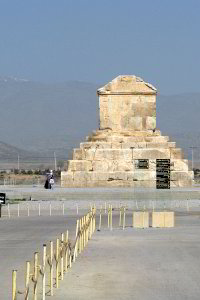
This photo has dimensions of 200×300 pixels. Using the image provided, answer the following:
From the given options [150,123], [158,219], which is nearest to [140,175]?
[150,123]

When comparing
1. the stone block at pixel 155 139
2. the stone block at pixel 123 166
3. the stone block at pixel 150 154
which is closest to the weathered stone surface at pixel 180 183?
the stone block at pixel 150 154

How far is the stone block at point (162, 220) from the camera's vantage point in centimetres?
2734

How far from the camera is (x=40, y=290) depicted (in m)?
13.8

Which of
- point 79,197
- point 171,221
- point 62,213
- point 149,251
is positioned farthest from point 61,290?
point 79,197

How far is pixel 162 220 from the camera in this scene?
27469mm

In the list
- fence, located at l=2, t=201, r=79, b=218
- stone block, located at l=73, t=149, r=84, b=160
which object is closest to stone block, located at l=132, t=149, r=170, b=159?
stone block, located at l=73, t=149, r=84, b=160

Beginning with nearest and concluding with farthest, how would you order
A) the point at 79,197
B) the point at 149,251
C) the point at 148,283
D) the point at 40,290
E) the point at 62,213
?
the point at 40,290 → the point at 148,283 → the point at 149,251 → the point at 62,213 → the point at 79,197

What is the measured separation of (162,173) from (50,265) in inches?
1151

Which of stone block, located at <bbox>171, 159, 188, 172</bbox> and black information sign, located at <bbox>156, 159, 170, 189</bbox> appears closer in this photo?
black information sign, located at <bbox>156, 159, 170, 189</bbox>

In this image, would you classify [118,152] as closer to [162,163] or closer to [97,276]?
[162,163]

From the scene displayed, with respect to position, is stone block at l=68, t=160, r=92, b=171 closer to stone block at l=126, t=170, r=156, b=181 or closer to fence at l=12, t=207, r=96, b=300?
stone block at l=126, t=170, r=156, b=181

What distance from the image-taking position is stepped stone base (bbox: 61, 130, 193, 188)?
4259cm

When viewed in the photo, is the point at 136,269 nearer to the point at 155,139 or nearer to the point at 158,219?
the point at 158,219

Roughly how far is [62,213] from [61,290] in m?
20.0
